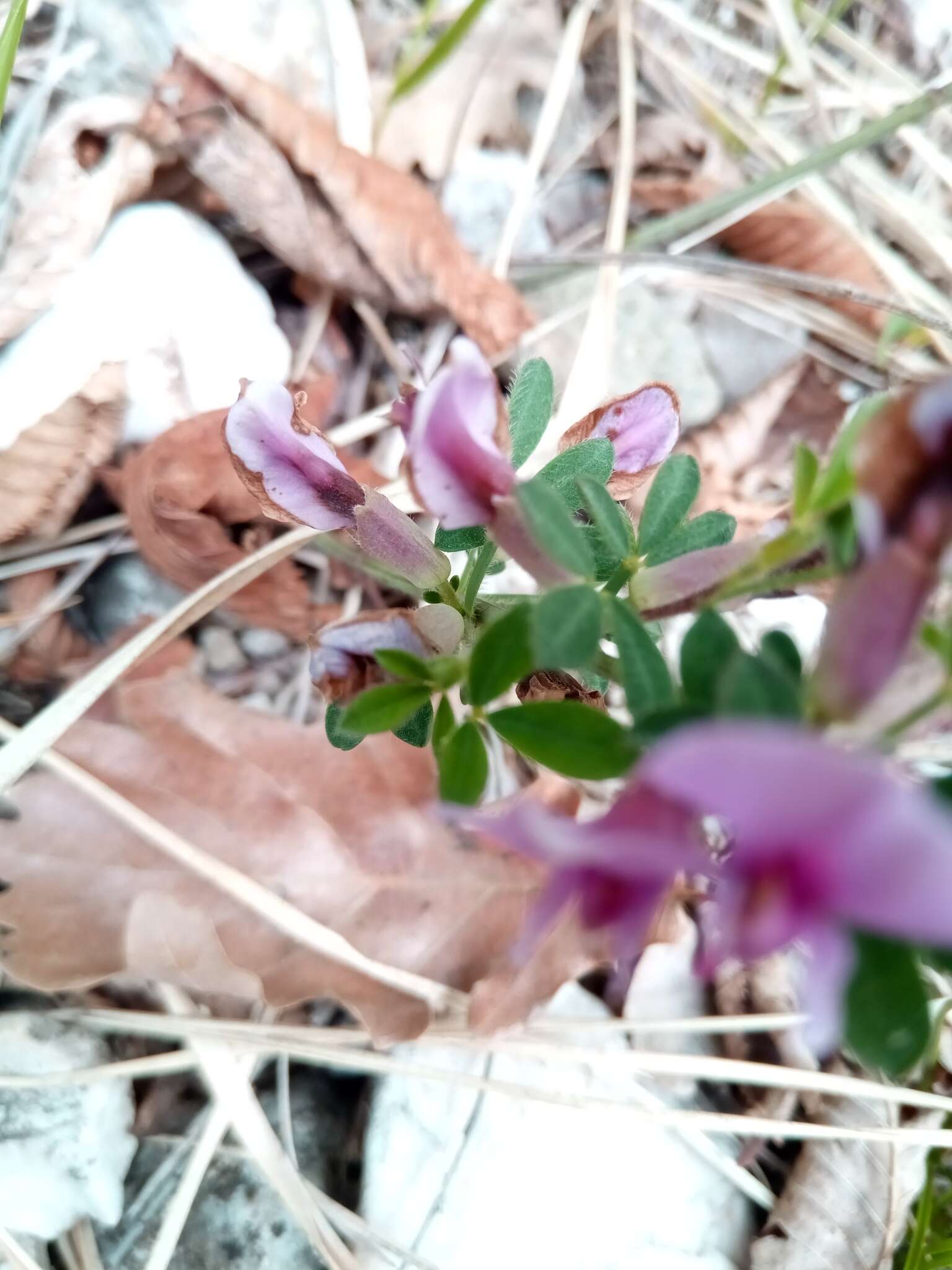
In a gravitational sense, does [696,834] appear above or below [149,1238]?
above

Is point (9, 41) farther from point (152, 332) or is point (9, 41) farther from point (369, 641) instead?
point (369, 641)

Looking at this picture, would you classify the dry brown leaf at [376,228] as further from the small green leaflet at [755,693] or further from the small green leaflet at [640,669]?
the small green leaflet at [755,693]

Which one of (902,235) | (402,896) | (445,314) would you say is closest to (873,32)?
(902,235)

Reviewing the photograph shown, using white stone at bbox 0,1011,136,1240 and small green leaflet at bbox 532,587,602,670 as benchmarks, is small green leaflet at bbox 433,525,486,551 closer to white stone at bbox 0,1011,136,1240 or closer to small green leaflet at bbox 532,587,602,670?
small green leaflet at bbox 532,587,602,670

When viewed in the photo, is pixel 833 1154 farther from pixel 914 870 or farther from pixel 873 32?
pixel 873 32

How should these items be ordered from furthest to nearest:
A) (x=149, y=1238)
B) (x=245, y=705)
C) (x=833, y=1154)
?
(x=245, y=705) < (x=833, y=1154) < (x=149, y=1238)

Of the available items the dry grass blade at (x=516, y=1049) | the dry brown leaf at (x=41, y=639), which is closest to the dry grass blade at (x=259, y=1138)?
the dry grass blade at (x=516, y=1049)
